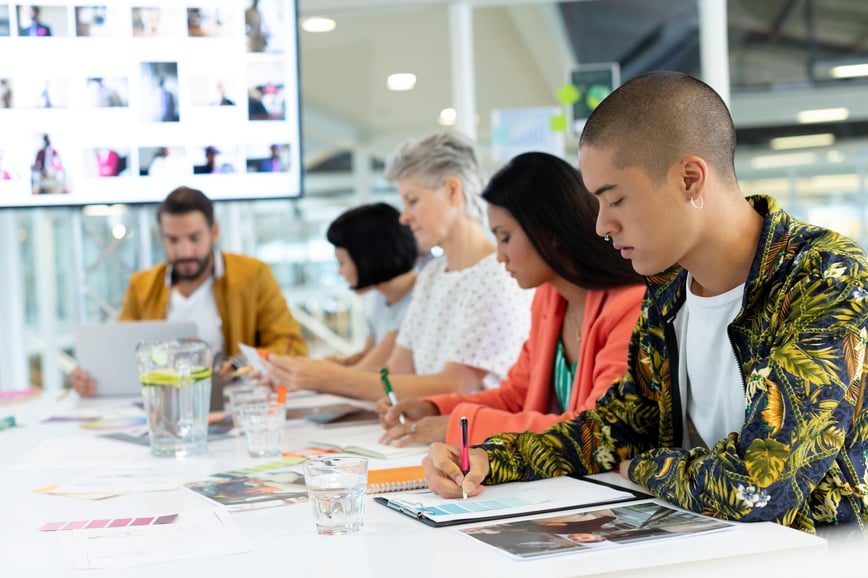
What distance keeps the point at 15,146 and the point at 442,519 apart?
6.97 feet

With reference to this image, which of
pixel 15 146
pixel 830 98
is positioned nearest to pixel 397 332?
pixel 15 146

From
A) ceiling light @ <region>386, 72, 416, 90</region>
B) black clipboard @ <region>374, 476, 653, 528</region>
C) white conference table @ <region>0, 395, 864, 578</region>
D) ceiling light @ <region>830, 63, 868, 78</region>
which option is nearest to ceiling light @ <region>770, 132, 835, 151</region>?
ceiling light @ <region>830, 63, 868, 78</region>

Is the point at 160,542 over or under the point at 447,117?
under

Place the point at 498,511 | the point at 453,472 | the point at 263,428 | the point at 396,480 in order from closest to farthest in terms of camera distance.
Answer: the point at 498,511, the point at 453,472, the point at 396,480, the point at 263,428

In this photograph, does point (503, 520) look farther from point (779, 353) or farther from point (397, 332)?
point (397, 332)

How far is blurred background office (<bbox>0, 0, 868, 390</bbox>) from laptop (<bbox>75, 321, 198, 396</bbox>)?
1.57 m

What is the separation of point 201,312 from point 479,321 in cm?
136

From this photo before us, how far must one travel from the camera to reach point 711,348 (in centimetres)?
145

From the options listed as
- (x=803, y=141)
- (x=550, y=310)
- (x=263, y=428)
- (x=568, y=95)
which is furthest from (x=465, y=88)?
(x=263, y=428)

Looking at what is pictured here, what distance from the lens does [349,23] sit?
15.9 feet

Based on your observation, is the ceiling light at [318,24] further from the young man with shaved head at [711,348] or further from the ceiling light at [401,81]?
the young man with shaved head at [711,348]

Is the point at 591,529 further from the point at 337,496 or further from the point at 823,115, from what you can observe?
the point at 823,115

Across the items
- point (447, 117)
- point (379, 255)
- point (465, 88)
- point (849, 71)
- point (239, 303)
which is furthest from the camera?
point (849, 71)

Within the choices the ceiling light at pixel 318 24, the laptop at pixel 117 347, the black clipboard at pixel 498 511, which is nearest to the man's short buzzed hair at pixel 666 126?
the black clipboard at pixel 498 511
